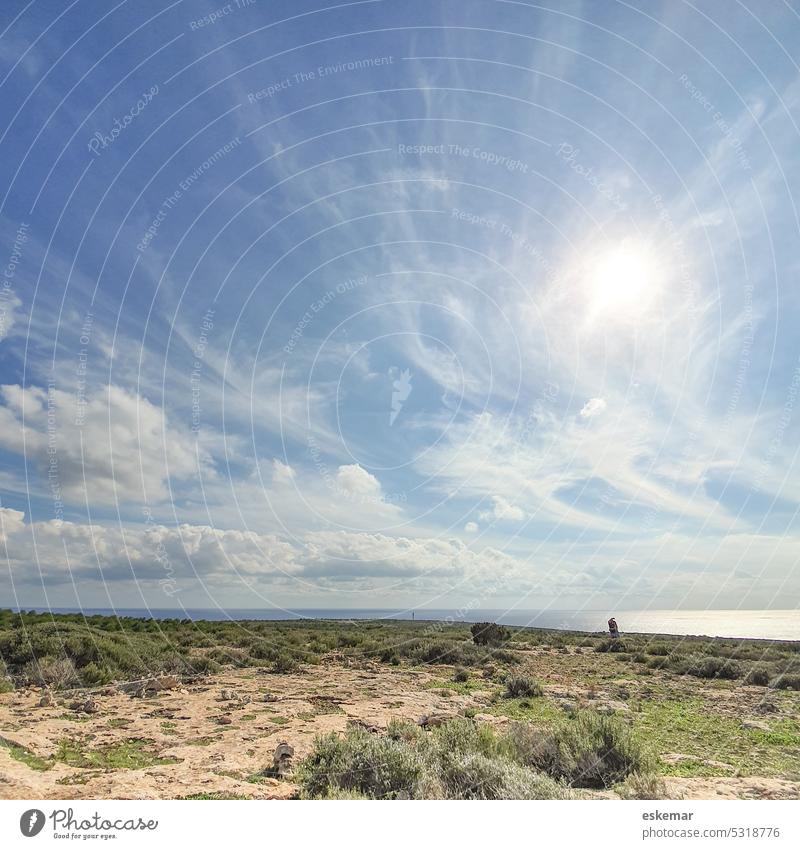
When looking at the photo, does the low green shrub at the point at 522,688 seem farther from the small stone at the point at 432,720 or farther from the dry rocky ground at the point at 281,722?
the small stone at the point at 432,720

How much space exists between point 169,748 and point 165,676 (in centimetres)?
958

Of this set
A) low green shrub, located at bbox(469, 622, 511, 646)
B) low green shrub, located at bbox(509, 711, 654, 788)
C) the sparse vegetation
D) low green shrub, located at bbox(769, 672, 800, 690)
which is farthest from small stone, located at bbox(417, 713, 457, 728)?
low green shrub, located at bbox(469, 622, 511, 646)

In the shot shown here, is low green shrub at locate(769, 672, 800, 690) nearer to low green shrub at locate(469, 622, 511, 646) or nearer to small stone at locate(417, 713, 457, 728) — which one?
small stone at locate(417, 713, 457, 728)

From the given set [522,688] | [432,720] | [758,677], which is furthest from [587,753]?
[758,677]

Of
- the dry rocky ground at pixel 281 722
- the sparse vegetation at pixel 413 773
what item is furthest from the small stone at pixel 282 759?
the sparse vegetation at pixel 413 773

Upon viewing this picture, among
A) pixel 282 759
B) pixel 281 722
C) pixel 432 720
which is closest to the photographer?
pixel 282 759

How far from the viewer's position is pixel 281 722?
1402 cm

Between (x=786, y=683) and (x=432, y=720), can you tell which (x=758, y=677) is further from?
(x=432, y=720)

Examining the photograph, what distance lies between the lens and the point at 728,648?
31.4 metres

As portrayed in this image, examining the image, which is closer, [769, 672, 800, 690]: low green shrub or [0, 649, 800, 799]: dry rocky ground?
[0, 649, 800, 799]: dry rocky ground

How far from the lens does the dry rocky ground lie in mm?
9320

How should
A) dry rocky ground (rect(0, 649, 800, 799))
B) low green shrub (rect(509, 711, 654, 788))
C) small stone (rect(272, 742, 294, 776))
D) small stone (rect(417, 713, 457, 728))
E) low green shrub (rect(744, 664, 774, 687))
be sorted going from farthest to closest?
1. low green shrub (rect(744, 664, 774, 687))
2. small stone (rect(417, 713, 457, 728))
3. small stone (rect(272, 742, 294, 776))
4. low green shrub (rect(509, 711, 654, 788))
5. dry rocky ground (rect(0, 649, 800, 799))
